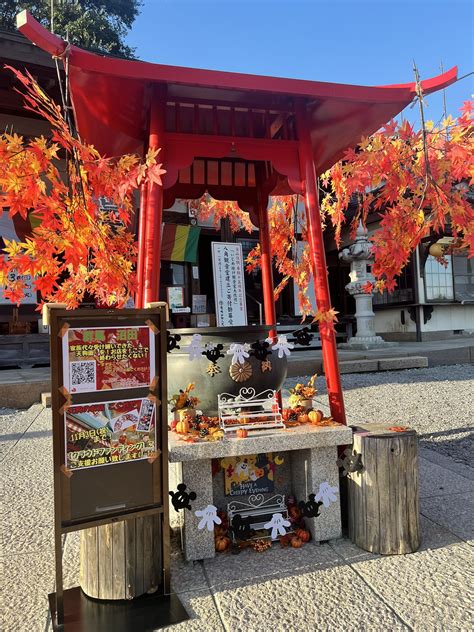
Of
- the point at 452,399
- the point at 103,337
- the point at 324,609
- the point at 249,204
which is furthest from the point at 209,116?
the point at 452,399

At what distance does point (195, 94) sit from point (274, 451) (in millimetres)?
2617

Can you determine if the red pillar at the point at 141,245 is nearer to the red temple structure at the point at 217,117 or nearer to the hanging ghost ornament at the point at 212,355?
the red temple structure at the point at 217,117

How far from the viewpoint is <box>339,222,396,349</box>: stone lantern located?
12742 millimetres

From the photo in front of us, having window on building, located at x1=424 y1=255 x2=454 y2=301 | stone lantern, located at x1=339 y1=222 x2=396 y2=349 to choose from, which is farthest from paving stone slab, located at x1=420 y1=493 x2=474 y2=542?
window on building, located at x1=424 y1=255 x2=454 y2=301

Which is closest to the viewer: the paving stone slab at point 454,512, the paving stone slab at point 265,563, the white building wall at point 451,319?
the paving stone slab at point 265,563

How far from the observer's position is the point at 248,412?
296cm

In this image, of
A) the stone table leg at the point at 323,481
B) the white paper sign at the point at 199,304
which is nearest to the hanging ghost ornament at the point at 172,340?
the stone table leg at the point at 323,481

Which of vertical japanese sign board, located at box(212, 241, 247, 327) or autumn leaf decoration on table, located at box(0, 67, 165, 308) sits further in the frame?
vertical japanese sign board, located at box(212, 241, 247, 327)

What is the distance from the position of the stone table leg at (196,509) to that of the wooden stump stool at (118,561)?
0.32m

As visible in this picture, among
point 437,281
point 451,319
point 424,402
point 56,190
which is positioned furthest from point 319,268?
point 451,319

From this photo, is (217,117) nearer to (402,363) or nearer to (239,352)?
(239,352)

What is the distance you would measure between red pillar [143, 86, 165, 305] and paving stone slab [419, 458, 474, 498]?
2.80 metres

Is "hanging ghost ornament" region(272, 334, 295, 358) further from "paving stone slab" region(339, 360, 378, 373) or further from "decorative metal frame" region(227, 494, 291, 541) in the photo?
"paving stone slab" region(339, 360, 378, 373)

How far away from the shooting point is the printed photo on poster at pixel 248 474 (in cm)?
293
